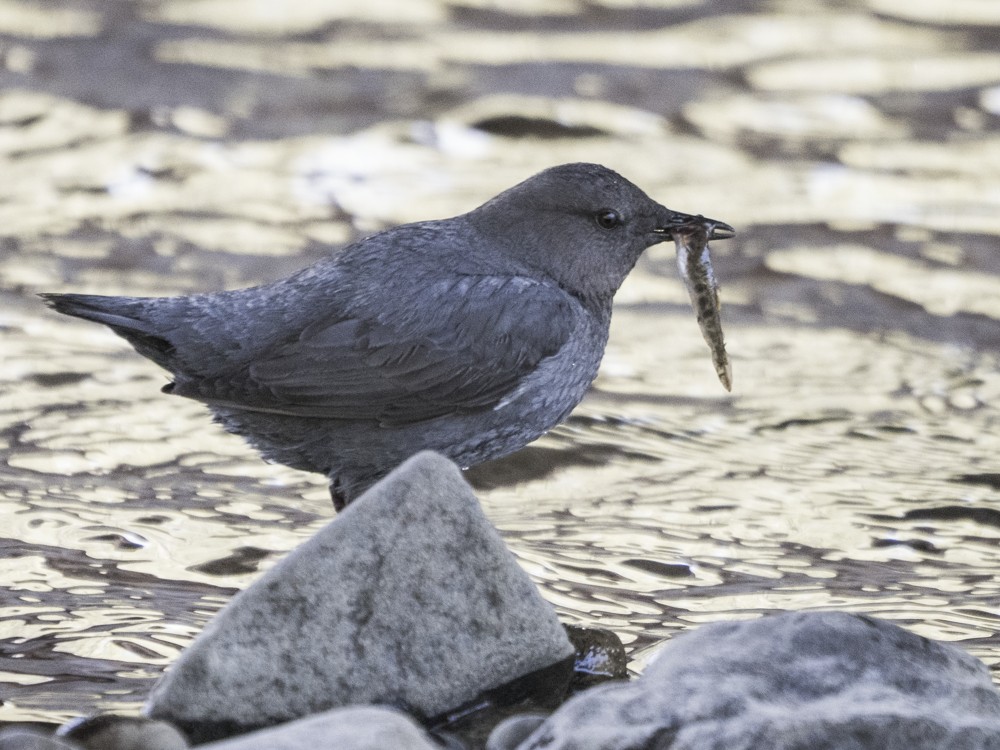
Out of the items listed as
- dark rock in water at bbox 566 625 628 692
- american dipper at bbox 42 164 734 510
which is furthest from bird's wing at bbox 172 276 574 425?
dark rock in water at bbox 566 625 628 692

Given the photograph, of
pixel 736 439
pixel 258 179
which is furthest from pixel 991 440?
pixel 258 179

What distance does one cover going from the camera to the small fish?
4.63 metres

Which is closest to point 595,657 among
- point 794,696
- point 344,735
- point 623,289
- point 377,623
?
point 377,623

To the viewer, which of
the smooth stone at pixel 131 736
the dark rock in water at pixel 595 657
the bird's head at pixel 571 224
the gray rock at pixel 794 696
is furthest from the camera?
the bird's head at pixel 571 224

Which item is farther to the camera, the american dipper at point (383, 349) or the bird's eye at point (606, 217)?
the bird's eye at point (606, 217)

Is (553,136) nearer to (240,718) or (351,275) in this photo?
(351,275)

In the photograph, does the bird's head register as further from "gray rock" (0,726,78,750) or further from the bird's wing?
"gray rock" (0,726,78,750)

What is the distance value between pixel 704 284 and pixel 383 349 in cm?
101

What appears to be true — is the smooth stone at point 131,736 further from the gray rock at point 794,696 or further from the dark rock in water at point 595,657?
the dark rock in water at point 595,657

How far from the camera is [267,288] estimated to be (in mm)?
4348

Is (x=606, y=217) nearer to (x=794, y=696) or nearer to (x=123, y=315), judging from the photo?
(x=123, y=315)

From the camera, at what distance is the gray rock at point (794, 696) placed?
296 centimetres

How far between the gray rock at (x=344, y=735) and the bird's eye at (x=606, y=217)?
194cm

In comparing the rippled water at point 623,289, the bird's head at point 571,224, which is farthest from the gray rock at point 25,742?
the bird's head at point 571,224
